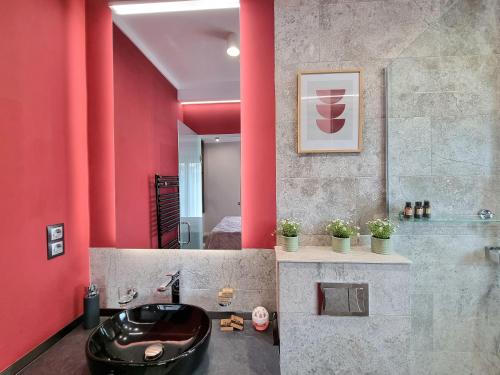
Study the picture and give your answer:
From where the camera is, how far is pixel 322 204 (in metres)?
1.28

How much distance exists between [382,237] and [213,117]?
1.11 m

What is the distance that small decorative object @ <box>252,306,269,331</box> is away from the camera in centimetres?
121

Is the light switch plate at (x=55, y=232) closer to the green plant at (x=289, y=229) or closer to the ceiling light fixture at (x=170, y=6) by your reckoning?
the green plant at (x=289, y=229)

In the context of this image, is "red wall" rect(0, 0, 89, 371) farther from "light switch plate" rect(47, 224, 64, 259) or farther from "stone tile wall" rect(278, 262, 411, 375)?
"stone tile wall" rect(278, 262, 411, 375)

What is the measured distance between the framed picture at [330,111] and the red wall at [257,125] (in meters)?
0.17

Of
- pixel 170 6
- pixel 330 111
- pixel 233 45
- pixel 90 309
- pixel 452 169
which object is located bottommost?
pixel 90 309

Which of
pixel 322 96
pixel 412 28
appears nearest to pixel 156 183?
pixel 322 96

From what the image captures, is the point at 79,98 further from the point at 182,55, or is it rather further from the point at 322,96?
the point at 322,96

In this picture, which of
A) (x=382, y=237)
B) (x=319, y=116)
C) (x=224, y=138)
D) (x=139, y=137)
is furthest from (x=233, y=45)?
(x=382, y=237)

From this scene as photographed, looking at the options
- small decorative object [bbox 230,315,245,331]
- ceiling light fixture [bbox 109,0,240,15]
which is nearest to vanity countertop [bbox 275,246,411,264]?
small decorative object [bbox 230,315,245,331]

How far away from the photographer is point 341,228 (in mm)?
1152

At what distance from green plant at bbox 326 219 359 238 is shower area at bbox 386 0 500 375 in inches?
8.8

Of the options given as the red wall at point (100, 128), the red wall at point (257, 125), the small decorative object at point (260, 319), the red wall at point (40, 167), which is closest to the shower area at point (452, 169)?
the red wall at point (257, 125)

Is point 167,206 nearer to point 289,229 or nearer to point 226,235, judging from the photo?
point 226,235
